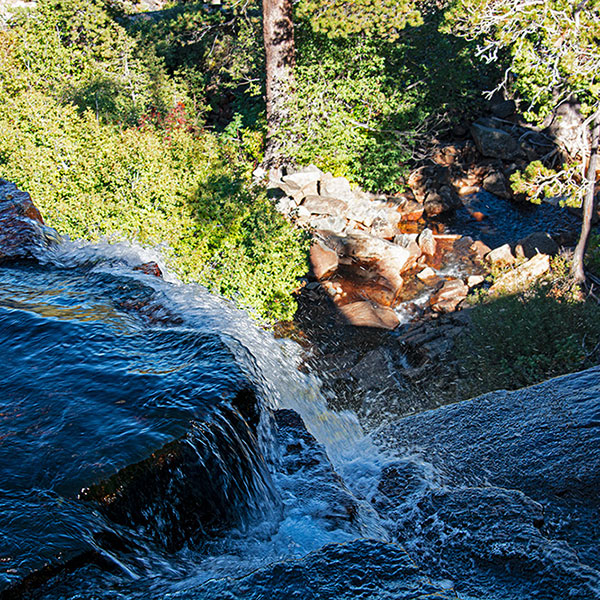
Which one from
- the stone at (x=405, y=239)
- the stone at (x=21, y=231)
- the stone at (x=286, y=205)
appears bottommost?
the stone at (x=405, y=239)

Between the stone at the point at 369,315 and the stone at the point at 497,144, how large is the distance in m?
7.91

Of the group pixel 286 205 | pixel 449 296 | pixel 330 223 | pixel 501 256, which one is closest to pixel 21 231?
pixel 286 205

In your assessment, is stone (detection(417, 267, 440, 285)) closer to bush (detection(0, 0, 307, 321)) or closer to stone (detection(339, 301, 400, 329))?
stone (detection(339, 301, 400, 329))

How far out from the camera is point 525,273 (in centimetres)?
965

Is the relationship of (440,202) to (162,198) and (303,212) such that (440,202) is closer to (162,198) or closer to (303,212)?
(303,212)

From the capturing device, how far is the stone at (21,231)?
6.20m

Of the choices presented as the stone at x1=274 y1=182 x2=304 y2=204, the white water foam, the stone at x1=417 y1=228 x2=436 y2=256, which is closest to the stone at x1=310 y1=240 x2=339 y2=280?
the stone at x1=274 y1=182 x2=304 y2=204

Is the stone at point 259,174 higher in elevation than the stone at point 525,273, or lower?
higher

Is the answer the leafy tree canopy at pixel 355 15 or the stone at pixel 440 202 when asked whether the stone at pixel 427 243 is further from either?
the leafy tree canopy at pixel 355 15

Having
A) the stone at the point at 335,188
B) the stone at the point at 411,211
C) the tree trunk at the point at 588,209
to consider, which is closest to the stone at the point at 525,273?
the tree trunk at the point at 588,209

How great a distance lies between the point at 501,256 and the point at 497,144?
557 centimetres

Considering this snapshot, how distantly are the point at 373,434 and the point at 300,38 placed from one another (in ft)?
39.8

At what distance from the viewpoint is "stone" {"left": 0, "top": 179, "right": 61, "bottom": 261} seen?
620cm

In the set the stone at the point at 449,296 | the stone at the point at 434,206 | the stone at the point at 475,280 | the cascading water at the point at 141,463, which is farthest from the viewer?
the stone at the point at 434,206
